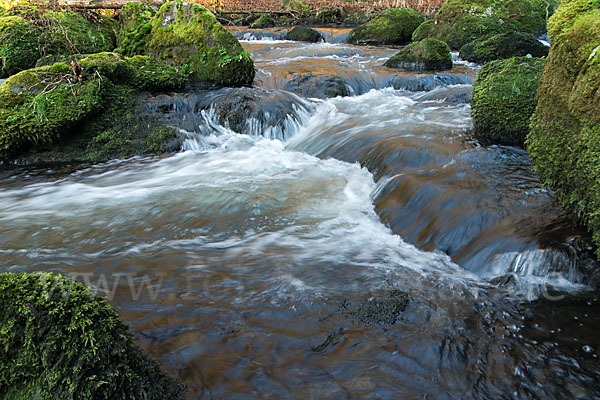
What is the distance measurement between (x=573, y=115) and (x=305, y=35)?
627 inches

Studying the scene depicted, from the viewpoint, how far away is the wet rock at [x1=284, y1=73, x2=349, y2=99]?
1009cm

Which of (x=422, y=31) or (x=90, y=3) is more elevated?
(x=90, y=3)

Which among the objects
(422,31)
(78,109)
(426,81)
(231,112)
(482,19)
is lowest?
(231,112)

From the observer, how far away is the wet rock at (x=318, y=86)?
397 inches

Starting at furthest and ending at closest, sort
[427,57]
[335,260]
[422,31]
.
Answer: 1. [422,31]
2. [427,57]
3. [335,260]

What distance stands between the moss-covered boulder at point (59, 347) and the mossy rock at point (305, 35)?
17.5 m

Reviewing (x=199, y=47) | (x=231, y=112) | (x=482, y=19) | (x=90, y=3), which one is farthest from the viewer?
(x=482, y=19)

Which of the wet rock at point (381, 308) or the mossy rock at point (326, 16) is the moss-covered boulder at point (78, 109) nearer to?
the wet rock at point (381, 308)

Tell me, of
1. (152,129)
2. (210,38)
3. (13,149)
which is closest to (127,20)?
(210,38)

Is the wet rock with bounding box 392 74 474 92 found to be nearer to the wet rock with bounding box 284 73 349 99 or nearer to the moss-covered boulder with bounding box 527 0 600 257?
the wet rock with bounding box 284 73 349 99

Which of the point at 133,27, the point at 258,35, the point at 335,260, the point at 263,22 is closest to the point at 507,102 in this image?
the point at 335,260

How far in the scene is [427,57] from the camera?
11.6 metres

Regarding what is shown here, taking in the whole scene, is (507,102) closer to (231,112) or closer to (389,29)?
(231,112)

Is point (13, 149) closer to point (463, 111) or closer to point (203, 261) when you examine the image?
point (203, 261)
